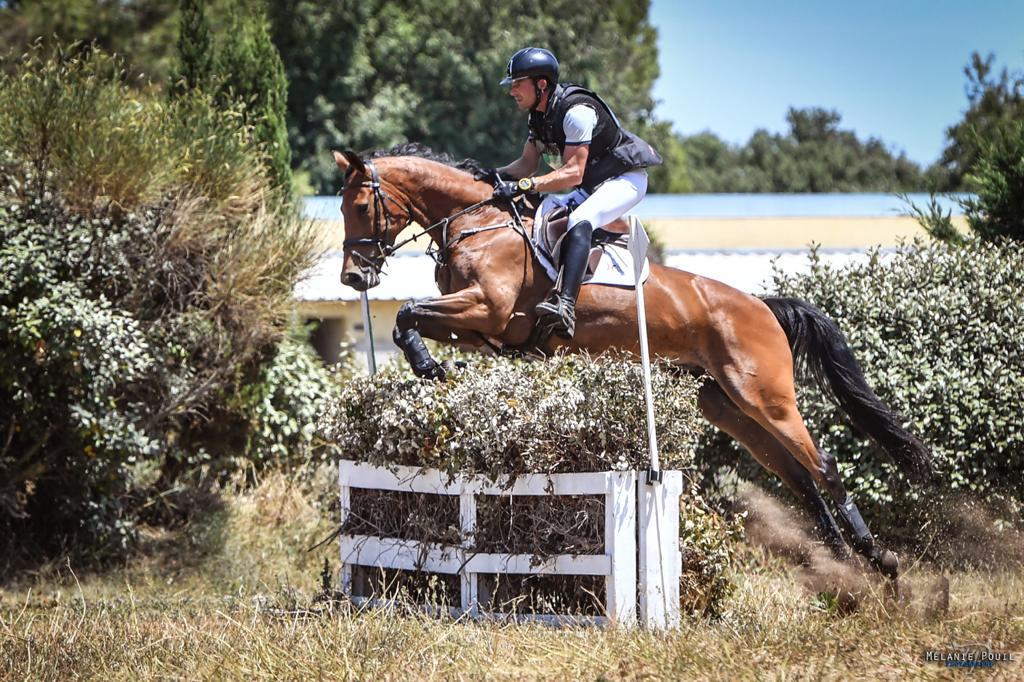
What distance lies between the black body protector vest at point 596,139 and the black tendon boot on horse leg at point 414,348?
1272 mm

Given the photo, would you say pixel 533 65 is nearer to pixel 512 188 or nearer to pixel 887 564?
pixel 512 188

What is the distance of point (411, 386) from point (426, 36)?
21.6 metres

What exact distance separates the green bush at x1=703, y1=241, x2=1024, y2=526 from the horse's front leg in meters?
2.55

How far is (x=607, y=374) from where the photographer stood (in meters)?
5.31

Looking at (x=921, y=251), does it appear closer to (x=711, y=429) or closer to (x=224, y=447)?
(x=711, y=429)

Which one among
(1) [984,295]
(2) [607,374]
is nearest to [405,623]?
(2) [607,374]

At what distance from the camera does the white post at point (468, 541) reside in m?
5.32

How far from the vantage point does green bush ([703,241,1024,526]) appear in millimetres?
7137

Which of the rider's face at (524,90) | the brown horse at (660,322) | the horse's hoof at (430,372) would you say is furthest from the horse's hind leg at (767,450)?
the rider's face at (524,90)

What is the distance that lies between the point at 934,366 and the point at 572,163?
2983 mm

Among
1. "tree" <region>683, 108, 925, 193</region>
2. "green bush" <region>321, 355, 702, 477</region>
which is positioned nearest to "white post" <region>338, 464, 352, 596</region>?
"green bush" <region>321, 355, 702, 477</region>

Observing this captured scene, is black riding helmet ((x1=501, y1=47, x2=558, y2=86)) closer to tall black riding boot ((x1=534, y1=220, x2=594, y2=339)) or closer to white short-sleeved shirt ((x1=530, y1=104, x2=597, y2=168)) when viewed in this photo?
white short-sleeved shirt ((x1=530, y1=104, x2=597, y2=168))

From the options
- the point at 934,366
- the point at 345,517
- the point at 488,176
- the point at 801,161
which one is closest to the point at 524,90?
the point at 488,176

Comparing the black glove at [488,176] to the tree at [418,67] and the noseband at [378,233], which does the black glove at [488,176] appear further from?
the tree at [418,67]
